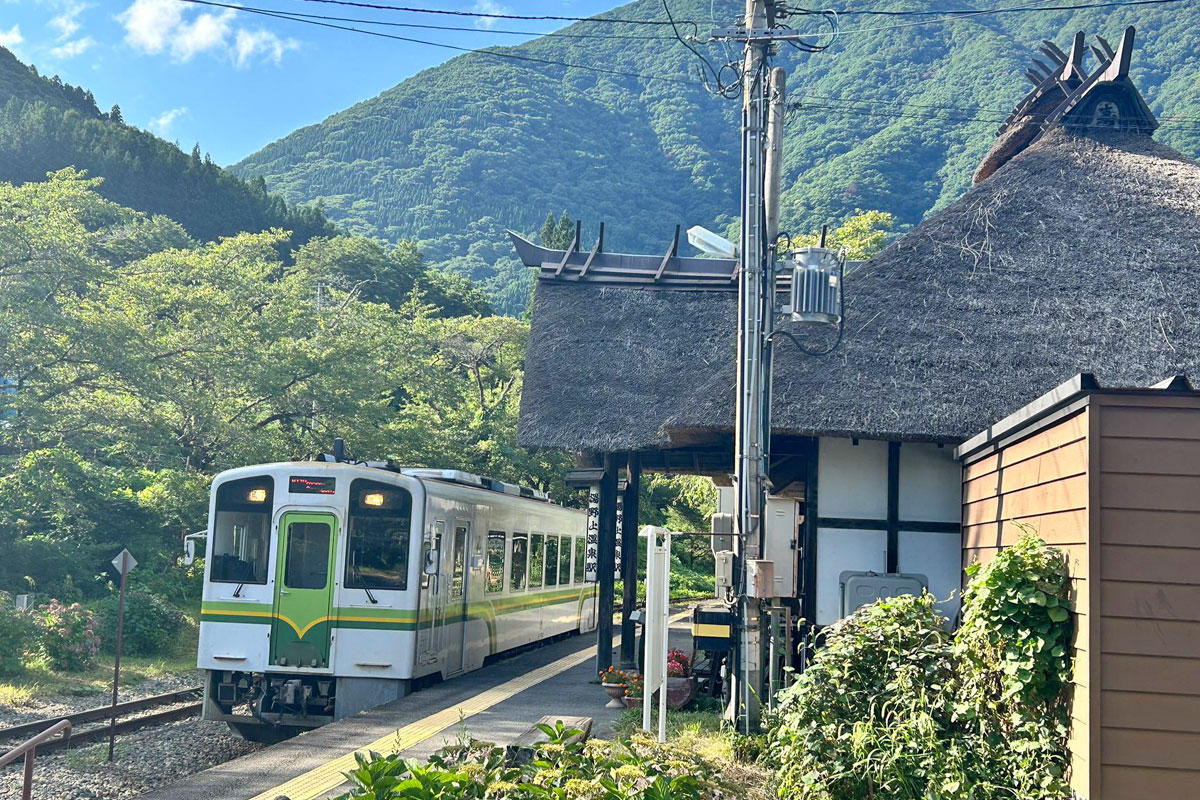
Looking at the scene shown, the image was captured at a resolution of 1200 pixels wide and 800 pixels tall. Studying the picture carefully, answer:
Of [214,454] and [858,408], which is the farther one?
[214,454]

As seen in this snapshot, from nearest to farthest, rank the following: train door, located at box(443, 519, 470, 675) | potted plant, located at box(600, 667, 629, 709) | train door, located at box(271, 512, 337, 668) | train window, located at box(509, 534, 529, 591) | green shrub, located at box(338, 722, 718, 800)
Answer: green shrub, located at box(338, 722, 718, 800), train door, located at box(271, 512, 337, 668), potted plant, located at box(600, 667, 629, 709), train door, located at box(443, 519, 470, 675), train window, located at box(509, 534, 529, 591)

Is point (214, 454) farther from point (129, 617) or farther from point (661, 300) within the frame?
point (661, 300)

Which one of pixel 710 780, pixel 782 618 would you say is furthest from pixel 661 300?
pixel 710 780

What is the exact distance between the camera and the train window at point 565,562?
743 inches

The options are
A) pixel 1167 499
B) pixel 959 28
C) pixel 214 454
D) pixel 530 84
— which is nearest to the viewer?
pixel 1167 499

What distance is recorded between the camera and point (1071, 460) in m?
6.17

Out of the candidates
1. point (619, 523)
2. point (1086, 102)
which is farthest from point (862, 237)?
point (619, 523)

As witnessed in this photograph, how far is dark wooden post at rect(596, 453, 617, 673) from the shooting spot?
44.1 ft

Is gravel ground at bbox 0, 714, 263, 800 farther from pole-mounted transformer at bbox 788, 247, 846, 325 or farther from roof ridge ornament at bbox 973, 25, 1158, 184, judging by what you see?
roof ridge ornament at bbox 973, 25, 1158, 184

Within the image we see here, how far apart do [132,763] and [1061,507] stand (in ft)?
25.4

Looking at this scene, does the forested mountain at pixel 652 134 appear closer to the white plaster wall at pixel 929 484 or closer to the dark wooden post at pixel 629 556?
the dark wooden post at pixel 629 556

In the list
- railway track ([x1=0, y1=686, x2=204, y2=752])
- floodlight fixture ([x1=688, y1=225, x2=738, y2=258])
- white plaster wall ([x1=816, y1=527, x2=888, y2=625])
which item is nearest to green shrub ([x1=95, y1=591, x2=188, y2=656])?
railway track ([x1=0, y1=686, x2=204, y2=752])

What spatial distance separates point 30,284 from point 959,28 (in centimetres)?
9407

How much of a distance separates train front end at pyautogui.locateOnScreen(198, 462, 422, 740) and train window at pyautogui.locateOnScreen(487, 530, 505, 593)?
3126 mm
